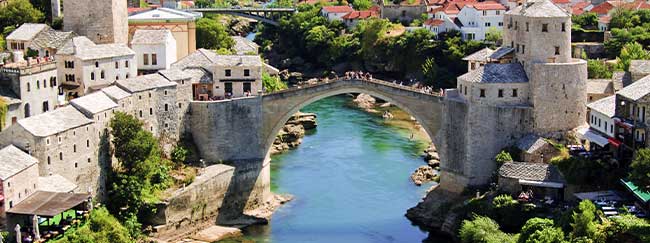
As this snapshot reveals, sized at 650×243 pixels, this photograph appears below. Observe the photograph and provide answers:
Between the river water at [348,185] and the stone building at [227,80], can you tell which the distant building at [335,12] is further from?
the stone building at [227,80]

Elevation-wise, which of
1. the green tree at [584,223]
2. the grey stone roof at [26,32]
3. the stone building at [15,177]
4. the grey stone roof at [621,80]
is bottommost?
the green tree at [584,223]

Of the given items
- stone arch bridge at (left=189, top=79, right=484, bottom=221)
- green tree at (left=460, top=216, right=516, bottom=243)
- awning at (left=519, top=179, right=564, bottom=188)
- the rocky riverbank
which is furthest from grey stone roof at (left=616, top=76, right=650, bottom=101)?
the rocky riverbank

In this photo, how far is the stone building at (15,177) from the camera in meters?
44.6

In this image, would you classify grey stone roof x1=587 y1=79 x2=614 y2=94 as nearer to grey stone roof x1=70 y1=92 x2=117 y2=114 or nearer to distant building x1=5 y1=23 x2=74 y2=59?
grey stone roof x1=70 y1=92 x2=117 y2=114

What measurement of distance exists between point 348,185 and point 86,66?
17.3 metres

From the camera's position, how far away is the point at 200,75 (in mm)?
60406

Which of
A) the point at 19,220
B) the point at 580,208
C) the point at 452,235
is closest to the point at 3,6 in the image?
the point at 19,220

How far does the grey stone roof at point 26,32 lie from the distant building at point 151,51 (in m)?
5.56

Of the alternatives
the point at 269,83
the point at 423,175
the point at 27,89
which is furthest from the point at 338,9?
the point at 27,89

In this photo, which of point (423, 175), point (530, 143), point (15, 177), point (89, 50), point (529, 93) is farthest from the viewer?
point (423, 175)

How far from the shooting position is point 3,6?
2761 inches

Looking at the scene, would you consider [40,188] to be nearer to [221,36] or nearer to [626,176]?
[626,176]

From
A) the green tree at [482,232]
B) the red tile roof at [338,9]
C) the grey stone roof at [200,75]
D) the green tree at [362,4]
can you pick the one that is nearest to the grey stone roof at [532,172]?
the green tree at [482,232]

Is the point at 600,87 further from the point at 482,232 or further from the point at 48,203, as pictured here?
the point at 48,203
